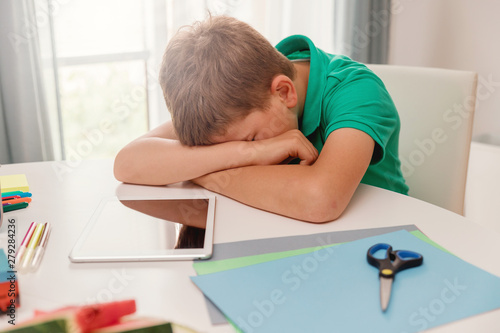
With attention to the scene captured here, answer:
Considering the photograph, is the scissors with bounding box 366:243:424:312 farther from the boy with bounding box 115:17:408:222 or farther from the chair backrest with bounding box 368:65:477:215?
the chair backrest with bounding box 368:65:477:215

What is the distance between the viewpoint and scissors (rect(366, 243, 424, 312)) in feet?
1.76

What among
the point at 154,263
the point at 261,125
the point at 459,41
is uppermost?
the point at 459,41

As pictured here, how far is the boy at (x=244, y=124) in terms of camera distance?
0.83 m

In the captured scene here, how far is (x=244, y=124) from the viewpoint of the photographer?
0.90 metres

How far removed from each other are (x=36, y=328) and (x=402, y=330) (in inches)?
13.8

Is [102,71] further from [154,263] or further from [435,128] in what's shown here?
[154,263]

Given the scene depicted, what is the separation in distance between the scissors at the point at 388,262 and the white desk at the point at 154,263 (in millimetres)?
72

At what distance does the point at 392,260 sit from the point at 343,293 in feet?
0.32

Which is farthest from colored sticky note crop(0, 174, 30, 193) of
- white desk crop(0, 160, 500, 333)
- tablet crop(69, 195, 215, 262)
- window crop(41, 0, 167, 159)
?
window crop(41, 0, 167, 159)

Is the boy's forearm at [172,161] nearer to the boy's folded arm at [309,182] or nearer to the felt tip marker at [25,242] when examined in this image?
the boy's folded arm at [309,182]

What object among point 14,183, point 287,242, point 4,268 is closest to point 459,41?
point 287,242

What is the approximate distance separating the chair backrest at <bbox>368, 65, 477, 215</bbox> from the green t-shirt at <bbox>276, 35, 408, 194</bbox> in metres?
0.11

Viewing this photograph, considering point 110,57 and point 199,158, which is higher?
point 110,57

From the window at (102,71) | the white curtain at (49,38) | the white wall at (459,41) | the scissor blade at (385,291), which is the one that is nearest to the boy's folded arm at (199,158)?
the scissor blade at (385,291)
